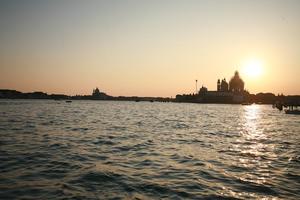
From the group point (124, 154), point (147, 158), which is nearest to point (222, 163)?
point (147, 158)

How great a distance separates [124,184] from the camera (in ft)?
44.3

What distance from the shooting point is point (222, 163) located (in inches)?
733

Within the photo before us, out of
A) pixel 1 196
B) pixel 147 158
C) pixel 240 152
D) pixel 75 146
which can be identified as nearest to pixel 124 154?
pixel 147 158

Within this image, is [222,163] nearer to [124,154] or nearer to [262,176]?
[262,176]

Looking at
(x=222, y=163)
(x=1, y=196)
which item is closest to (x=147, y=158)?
(x=222, y=163)

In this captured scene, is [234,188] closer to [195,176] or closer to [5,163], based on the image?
[195,176]

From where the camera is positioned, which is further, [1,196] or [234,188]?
[234,188]

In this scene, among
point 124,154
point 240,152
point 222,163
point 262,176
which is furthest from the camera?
point 240,152

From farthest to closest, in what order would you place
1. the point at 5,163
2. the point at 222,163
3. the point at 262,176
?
the point at 222,163 < the point at 5,163 < the point at 262,176

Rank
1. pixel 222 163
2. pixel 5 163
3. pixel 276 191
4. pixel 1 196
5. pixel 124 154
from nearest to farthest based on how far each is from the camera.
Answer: pixel 1 196, pixel 276 191, pixel 5 163, pixel 222 163, pixel 124 154

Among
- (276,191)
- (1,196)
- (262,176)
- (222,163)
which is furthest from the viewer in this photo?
(222,163)

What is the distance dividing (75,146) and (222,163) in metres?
11.6

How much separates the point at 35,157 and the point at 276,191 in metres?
13.9

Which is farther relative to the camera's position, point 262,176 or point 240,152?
point 240,152
